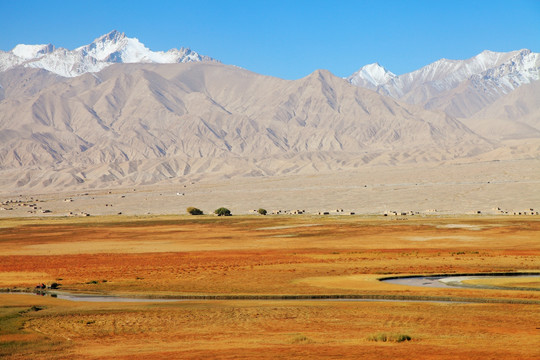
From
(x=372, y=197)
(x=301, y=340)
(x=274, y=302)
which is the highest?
(x=372, y=197)

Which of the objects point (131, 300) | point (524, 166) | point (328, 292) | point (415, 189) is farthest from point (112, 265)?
point (524, 166)

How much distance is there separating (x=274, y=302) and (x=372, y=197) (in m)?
114

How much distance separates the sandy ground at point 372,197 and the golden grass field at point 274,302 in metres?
54.6

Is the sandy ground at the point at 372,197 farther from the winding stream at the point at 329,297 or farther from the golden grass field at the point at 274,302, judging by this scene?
the winding stream at the point at 329,297

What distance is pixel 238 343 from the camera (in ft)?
80.3

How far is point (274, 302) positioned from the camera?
3372 centimetres


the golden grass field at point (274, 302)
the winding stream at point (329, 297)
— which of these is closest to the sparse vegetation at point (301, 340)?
the golden grass field at point (274, 302)

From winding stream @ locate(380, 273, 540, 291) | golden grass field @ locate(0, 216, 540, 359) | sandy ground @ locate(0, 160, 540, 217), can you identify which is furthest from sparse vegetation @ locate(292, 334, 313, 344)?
sandy ground @ locate(0, 160, 540, 217)

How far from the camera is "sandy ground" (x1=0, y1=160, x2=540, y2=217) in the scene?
12962 cm

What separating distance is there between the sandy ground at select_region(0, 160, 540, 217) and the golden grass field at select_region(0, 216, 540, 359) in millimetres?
54640

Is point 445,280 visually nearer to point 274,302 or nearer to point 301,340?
point 274,302

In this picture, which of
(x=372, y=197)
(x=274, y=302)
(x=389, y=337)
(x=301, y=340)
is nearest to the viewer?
(x=389, y=337)

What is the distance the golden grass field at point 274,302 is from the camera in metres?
23.7

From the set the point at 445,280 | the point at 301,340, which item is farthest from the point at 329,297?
the point at 301,340
